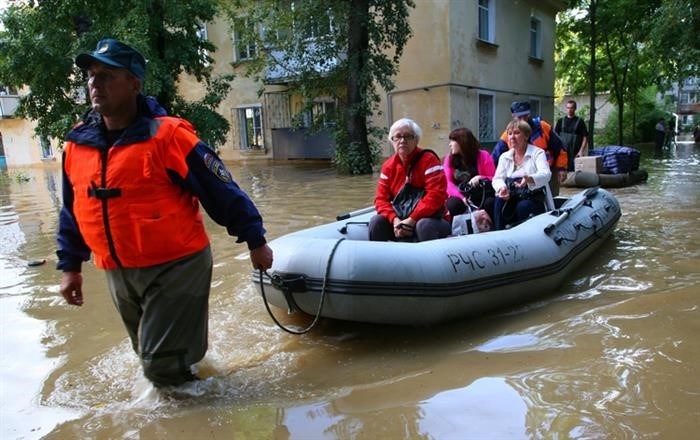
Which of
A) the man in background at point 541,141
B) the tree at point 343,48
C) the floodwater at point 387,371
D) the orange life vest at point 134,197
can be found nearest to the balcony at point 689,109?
the tree at point 343,48

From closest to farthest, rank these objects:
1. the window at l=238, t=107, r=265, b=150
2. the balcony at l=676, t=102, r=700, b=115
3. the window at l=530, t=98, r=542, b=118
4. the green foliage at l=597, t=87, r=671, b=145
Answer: the window at l=530, t=98, r=542, b=118, the window at l=238, t=107, r=265, b=150, the green foliage at l=597, t=87, r=671, b=145, the balcony at l=676, t=102, r=700, b=115

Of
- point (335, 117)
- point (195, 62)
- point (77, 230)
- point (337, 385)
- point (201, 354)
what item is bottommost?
point (337, 385)

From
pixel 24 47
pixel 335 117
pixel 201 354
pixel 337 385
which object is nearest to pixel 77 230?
pixel 201 354

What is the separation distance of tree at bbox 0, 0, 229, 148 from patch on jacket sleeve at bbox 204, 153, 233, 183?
8.95 metres

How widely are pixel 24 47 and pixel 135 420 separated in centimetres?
1065

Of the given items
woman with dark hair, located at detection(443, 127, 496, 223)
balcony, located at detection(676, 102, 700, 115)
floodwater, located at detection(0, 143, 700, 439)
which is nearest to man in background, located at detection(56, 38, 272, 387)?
floodwater, located at detection(0, 143, 700, 439)

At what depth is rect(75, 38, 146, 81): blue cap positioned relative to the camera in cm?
224

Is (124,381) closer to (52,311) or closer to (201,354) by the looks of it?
(201,354)

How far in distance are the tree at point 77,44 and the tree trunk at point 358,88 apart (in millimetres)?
3118

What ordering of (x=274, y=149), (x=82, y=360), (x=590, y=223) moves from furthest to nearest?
(x=274, y=149), (x=590, y=223), (x=82, y=360)

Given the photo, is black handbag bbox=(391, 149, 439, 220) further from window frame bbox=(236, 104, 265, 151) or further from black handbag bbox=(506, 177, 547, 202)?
window frame bbox=(236, 104, 265, 151)

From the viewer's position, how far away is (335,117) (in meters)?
13.9

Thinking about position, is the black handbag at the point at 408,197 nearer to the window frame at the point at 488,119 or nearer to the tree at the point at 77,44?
the tree at the point at 77,44

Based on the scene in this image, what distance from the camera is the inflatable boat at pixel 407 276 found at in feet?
10.7
